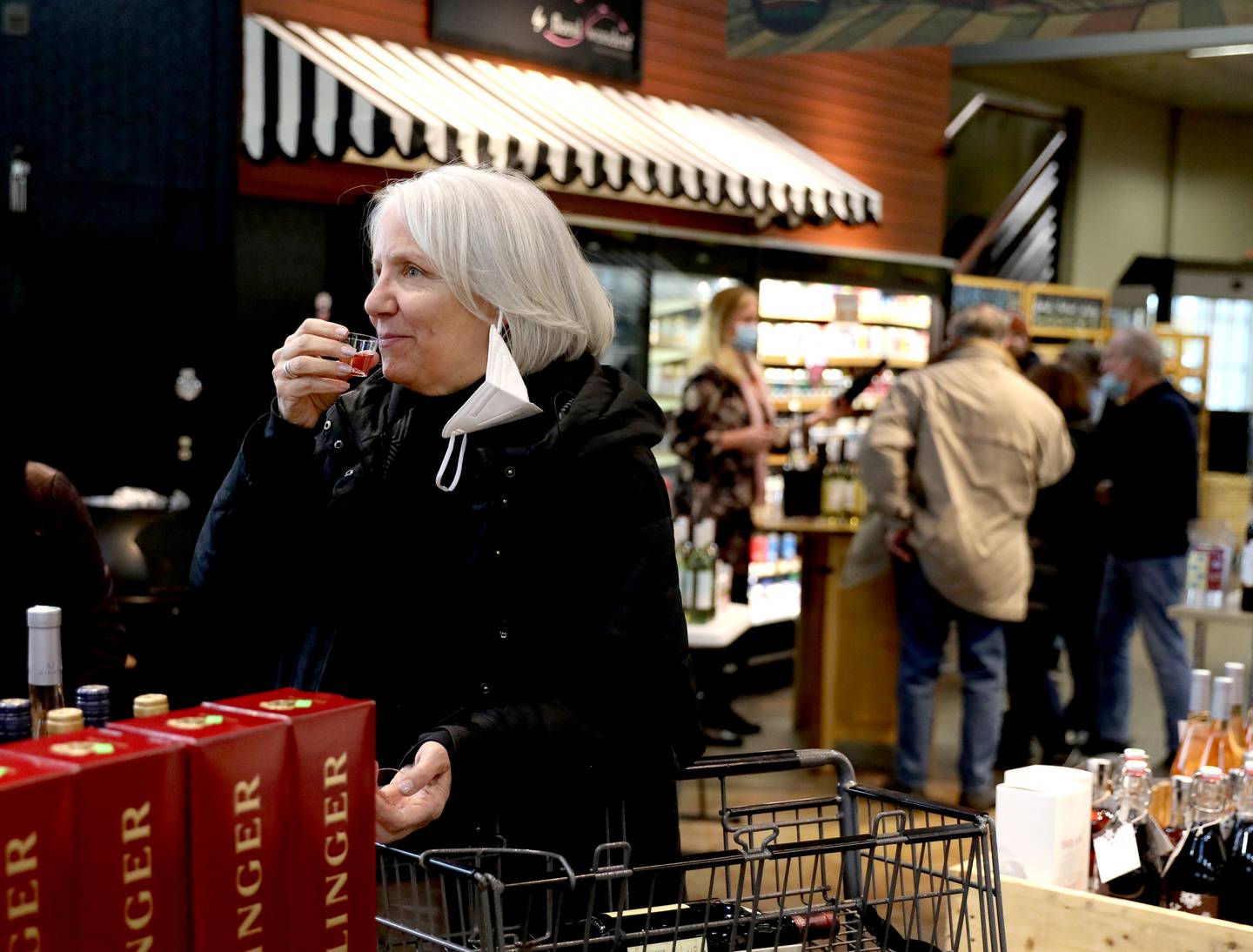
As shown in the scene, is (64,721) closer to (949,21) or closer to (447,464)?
(447,464)

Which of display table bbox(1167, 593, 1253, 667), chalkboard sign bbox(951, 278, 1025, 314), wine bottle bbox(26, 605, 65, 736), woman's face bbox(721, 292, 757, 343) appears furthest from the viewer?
chalkboard sign bbox(951, 278, 1025, 314)

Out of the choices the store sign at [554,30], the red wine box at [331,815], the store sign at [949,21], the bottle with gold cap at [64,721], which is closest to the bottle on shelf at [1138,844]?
the store sign at [949,21]

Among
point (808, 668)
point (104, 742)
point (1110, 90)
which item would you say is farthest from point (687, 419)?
point (1110, 90)

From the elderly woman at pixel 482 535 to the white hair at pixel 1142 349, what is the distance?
15.8 feet

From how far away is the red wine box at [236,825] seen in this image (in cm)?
108

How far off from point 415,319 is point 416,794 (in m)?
0.60

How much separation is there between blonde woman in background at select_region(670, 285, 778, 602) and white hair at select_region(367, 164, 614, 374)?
5.10 meters

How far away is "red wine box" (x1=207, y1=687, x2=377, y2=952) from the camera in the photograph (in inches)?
45.5

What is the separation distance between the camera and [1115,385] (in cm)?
826

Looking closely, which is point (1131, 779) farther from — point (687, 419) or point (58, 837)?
point (687, 419)

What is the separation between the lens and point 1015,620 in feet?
19.0

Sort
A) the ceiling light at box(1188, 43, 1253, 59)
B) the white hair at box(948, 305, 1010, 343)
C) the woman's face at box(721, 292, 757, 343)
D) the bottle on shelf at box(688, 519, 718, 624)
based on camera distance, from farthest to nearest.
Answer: the ceiling light at box(1188, 43, 1253, 59)
the woman's face at box(721, 292, 757, 343)
the white hair at box(948, 305, 1010, 343)
the bottle on shelf at box(688, 519, 718, 624)

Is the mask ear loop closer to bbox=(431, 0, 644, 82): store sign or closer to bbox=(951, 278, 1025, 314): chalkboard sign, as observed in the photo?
bbox=(431, 0, 644, 82): store sign


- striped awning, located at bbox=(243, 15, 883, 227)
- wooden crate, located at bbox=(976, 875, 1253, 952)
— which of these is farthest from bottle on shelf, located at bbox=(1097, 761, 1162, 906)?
striped awning, located at bbox=(243, 15, 883, 227)
